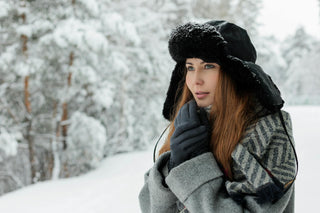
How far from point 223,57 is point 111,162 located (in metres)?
7.92

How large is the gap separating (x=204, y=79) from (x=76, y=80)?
6.31 metres

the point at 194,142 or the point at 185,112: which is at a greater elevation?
the point at 185,112

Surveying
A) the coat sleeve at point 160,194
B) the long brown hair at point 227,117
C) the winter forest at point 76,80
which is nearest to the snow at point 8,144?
the winter forest at point 76,80

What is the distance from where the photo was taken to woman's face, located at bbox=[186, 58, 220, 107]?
1.37m

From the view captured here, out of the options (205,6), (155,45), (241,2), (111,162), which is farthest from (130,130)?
(241,2)

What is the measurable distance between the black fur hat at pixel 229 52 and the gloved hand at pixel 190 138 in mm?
282

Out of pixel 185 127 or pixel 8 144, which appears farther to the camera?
pixel 8 144

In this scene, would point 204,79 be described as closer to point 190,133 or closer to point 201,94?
point 201,94

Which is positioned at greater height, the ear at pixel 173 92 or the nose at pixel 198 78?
the nose at pixel 198 78

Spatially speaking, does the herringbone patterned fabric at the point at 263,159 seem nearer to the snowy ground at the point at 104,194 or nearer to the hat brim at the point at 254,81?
the hat brim at the point at 254,81

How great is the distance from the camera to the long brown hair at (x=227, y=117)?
1275 millimetres

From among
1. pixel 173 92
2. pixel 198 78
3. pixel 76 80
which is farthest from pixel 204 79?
pixel 76 80

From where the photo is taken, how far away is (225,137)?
1287 mm

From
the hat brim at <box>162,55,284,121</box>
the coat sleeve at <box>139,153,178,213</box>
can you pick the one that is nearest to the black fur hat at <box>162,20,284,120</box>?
the hat brim at <box>162,55,284,121</box>
